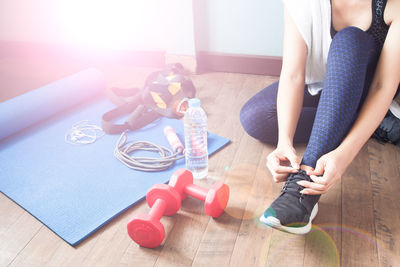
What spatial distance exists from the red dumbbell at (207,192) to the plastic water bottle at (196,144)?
148mm

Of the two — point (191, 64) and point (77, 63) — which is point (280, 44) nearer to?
point (191, 64)

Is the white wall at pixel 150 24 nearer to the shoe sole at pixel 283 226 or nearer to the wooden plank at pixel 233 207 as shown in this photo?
the wooden plank at pixel 233 207

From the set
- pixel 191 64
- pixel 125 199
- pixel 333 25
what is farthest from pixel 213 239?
pixel 191 64

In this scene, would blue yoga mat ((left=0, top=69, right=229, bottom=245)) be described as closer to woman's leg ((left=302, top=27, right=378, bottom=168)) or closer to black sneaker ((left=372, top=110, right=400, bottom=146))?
woman's leg ((left=302, top=27, right=378, bottom=168))

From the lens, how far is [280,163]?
1138mm

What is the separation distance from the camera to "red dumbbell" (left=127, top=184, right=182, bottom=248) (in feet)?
3.37

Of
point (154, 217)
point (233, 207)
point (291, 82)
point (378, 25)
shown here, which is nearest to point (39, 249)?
point (154, 217)

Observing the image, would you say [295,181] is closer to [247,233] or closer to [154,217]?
[247,233]

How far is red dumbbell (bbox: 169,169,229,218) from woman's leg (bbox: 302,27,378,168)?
0.88 ft

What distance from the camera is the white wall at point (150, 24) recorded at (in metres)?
2.07

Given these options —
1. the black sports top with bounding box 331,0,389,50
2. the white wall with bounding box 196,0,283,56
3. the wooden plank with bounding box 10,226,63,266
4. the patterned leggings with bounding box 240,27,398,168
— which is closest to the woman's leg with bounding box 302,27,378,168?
the patterned leggings with bounding box 240,27,398,168

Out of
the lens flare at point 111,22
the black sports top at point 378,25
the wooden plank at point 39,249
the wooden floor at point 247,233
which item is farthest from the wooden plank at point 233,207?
the lens flare at point 111,22

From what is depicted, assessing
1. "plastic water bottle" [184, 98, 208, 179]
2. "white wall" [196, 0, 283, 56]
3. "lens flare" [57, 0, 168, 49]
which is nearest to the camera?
"plastic water bottle" [184, 98, 208, 179]

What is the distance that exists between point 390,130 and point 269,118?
490 millimetres
